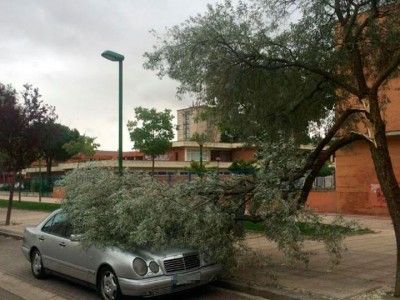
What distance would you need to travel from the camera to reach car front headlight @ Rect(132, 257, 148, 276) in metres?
7.40

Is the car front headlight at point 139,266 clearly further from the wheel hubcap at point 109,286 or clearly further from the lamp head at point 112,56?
the lamp head at point 112,56

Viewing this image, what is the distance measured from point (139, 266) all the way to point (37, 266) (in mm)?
3240

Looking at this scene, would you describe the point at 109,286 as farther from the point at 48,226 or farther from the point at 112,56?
the point at 112,56

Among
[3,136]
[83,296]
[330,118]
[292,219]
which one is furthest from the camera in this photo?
[3,136]

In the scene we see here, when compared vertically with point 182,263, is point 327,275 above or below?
below

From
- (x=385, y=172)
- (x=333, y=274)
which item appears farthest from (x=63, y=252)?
(x=385, y=172)

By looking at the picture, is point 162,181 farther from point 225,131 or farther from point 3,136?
point 3,136

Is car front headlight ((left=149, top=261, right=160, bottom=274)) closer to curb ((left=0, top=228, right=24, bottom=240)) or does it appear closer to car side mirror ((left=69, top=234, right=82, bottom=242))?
car side mirror ((left=69, top=234, right=82, bottom=242))

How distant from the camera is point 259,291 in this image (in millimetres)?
8023

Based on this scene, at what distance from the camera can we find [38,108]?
64.9ft

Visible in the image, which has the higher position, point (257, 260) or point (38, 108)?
point (38, 108)

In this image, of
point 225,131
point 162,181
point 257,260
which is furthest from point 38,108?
point 257,260

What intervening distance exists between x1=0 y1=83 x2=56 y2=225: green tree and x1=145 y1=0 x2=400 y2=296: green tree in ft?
36.9

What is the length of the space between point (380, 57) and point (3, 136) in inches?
568
